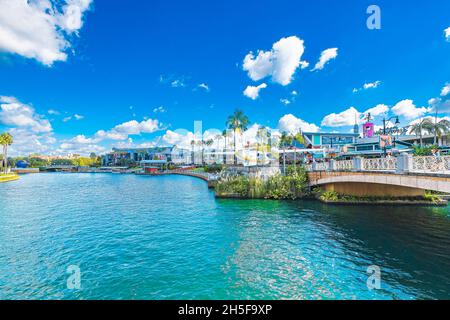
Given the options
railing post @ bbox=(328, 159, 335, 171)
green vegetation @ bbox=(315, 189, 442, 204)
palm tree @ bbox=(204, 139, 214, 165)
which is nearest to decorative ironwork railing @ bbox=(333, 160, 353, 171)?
railing post @ bbox=(328, 159, 335, 171)

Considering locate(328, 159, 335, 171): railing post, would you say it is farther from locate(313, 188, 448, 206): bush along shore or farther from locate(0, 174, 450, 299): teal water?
locate(0, 174, 450, 299): teal water

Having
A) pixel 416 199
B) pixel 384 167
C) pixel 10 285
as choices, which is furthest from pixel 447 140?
pixel 10 285

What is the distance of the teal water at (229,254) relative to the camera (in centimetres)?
758

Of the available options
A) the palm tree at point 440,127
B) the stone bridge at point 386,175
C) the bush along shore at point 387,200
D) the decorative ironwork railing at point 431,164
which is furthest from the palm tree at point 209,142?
the decorative ironwork railing at point 431,164

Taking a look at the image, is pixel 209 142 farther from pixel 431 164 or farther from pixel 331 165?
pixel 431 164

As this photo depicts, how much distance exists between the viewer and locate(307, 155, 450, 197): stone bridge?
10414 millimetres

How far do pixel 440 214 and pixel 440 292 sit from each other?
1507cm

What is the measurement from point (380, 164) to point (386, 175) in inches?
79.5

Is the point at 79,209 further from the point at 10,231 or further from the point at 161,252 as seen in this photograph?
the point at 161,252

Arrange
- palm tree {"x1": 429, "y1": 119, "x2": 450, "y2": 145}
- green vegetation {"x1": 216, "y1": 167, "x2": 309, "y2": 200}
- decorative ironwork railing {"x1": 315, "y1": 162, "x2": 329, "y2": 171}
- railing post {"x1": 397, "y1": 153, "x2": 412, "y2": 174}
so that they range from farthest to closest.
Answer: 1. palm tree {"x1": 429, "y1": 119, "x2": 450, "y2": 145}
2. green vegetation {"x1": 216, "y1": 167, "x2": 309, "y2": 200}
3. decorative ironwork railing {"x1": 315, "y1": 162, "x2": 329, "y2": 171}
4. railing post {"x1": 397, "y1": 153, "x2": 412, "y2": 174}

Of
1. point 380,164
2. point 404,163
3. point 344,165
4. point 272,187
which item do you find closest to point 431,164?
point 404,163

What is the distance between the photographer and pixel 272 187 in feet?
84.9

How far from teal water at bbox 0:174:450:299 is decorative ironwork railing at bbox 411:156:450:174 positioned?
4434 millimetres
